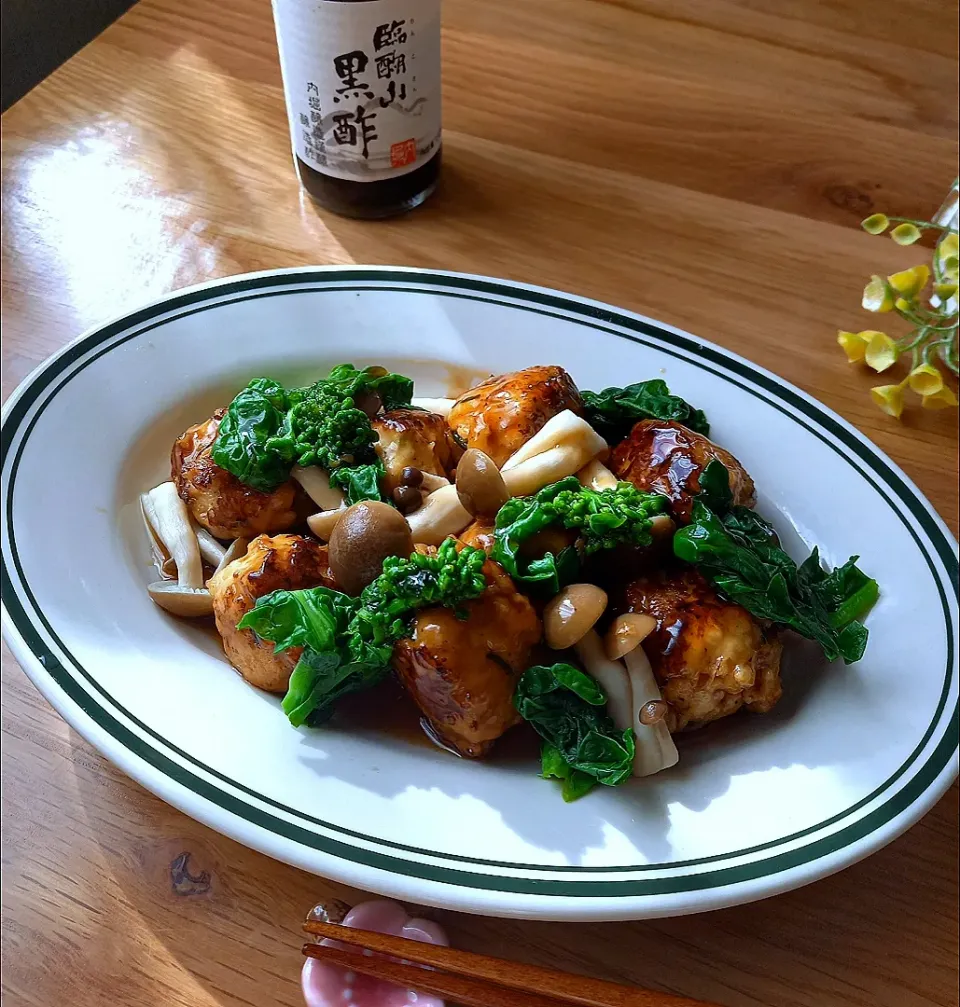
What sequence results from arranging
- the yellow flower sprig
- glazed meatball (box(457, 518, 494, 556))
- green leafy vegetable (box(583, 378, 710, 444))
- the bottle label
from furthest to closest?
the yellow flower sprig < the bottle label < green leafy vegetable (box(583, 378, 710, 444)) < glazed meatball (box(457, 518, 494, 556))

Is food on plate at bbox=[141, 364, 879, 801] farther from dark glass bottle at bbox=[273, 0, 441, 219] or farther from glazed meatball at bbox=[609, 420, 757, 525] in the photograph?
dark glass bottle at bbox=[273, 0, 441, 219]

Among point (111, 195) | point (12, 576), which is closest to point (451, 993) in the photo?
point (12, 576)

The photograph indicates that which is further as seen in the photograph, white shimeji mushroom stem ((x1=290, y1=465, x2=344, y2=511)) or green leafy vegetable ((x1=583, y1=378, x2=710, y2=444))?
green leafy vegetable ((x1=583, y1=378, x2=710, y2=444))

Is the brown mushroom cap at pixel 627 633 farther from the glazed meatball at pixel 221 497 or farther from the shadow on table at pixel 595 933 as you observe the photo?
the glazed meatball at pixel 221 497

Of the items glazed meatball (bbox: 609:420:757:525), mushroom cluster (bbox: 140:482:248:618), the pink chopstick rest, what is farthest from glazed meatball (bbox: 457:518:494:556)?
the pink chopstick rest

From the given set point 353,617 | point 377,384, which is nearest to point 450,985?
point 353,617

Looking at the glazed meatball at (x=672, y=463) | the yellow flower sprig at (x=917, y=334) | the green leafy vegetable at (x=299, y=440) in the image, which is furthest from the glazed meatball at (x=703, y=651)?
the yellow flower sprig at (x=917, y=334)

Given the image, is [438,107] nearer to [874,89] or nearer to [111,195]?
[111,195]
